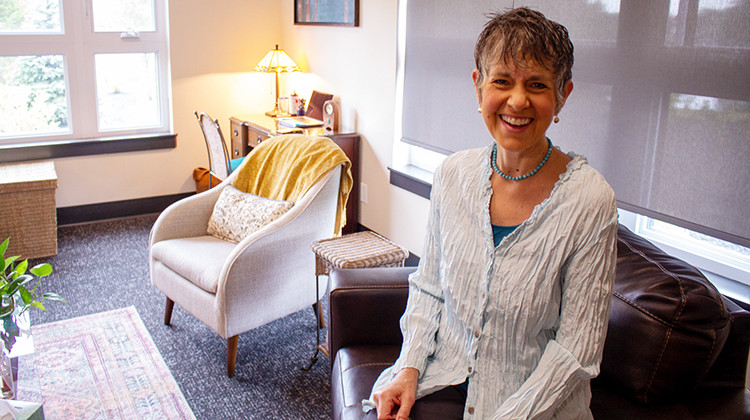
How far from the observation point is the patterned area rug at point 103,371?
2.44 m

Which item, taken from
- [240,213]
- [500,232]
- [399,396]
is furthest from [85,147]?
[500,232]

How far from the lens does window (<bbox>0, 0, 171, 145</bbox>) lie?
418 centimetres

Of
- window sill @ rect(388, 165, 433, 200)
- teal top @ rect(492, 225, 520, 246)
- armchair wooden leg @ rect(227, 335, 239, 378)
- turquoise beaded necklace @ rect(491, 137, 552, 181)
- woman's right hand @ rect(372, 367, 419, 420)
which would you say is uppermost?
turquoise beaded necklace @ rect(491, 137, 552, 181)

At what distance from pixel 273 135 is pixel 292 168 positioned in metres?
1.18

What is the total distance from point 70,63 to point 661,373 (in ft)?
13.4

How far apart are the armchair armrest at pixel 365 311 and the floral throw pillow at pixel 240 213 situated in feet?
3.03

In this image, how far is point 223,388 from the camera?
102 inches

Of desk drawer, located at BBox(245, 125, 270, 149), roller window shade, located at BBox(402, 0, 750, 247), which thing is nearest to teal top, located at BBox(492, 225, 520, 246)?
roller window shade, located at BBox(402, 0, 750, 247)

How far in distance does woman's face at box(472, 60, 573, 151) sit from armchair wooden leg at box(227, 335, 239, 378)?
→ 5.45 ft

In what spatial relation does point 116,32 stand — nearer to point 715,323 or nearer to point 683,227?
point 683,227

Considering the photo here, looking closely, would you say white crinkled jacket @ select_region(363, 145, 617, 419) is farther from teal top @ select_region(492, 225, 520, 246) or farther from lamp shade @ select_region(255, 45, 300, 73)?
lamp shade @ select_region(255, 45, 300, 73)

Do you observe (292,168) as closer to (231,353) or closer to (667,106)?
(231,353)

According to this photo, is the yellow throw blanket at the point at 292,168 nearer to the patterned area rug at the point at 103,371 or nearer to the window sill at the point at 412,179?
the window sill at the point at 412,179

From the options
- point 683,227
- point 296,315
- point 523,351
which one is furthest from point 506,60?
point 296,315
